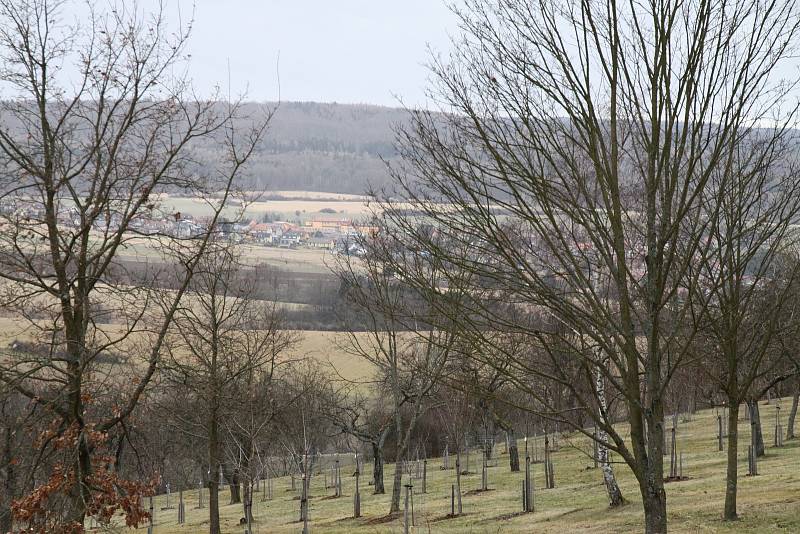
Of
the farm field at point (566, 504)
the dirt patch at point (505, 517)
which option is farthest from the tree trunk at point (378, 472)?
the dirt patch at point (505, 517)

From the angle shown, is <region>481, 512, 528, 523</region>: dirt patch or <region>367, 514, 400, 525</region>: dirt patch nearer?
<region>481, 512, 528, 523</region>: dirt patch

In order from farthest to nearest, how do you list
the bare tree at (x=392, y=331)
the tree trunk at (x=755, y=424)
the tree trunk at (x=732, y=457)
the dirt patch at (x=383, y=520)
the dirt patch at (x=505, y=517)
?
1. the tree trunk at (x=755, y=424)
2. the dirt patch at (x=383, y=520)
3. the dirt patch at (x=505, y=517)
4. the bare tree at (x=392, y=331)
5. the tree trunk at (x=732, y=457)

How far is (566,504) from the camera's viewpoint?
78.5 feet

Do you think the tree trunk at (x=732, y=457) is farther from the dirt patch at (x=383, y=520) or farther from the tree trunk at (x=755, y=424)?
the dirt patch at (x=383, y=520)

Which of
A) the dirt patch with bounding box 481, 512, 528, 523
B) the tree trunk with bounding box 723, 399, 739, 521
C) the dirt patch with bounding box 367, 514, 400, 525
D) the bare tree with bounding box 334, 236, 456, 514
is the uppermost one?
the bare tree with bounding box 334, 236, 456, 514

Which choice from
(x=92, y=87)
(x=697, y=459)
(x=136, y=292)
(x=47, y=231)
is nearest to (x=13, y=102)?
(x=92, y=87)

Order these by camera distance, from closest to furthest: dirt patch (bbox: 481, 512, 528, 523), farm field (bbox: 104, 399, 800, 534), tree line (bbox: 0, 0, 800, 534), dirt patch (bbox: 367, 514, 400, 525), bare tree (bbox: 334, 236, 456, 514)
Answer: tree line (bbox: 0, 0, 800, 534) < farm field (bbox: 104, 399, 800, 534) < bare tree (bbox: 334, 236, 456, 514) < dirt patch (bbox: 481, 512, 528, 523) < dirt patch (bbox: 367, 514, 400, 525)

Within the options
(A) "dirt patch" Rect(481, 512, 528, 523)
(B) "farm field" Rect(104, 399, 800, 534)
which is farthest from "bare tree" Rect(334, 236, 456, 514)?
(A) "dirt patch" Rect(481, 512, 528, 523)

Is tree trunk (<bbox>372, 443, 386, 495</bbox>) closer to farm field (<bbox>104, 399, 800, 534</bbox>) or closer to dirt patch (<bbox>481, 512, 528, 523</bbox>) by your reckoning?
farm field (<bbox>104, 399, 800, 534</bbox>)

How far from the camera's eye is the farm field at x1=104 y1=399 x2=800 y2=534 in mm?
17516

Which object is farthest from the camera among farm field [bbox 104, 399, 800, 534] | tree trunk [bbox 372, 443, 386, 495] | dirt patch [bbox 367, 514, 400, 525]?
tree trunk [bbox 372, 443, 386, 495]

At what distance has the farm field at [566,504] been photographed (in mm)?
17516

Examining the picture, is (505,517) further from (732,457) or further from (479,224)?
(479,224)

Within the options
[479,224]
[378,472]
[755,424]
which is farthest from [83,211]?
[378,472]
